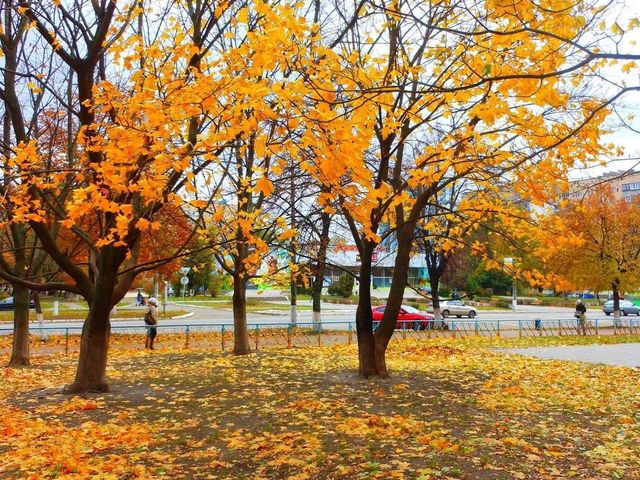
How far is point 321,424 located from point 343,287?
162 ft

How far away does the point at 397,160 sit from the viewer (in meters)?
9.97

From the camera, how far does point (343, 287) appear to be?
55.5 m

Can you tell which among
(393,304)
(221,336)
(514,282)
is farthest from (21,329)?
(514,282)

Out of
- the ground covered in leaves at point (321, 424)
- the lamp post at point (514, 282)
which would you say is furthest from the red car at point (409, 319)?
the ground covered in leaves at point (321, 424)

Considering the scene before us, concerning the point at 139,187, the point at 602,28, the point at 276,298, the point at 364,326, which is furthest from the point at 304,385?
the point at 276,298

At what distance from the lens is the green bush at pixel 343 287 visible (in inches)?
1983

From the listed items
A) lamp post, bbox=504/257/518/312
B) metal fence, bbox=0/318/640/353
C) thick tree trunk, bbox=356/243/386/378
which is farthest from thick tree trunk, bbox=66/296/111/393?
metal fence, bbox=0/318/640/353

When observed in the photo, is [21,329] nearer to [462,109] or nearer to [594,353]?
[462,109]

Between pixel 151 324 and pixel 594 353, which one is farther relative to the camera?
pixel 151 324

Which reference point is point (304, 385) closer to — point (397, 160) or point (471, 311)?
point (397, 160)

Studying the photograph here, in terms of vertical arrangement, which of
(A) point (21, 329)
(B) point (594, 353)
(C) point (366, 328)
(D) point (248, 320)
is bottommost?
(B) point (594, 353)

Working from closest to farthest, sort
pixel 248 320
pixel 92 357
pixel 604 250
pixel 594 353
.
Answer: pixel 92 357
pixel 594 353
pixel 604 250
pixel 248 320

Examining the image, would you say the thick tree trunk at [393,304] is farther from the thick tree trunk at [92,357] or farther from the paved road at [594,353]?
the paved road at [594,353]

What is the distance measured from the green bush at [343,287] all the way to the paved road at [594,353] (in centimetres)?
3129
